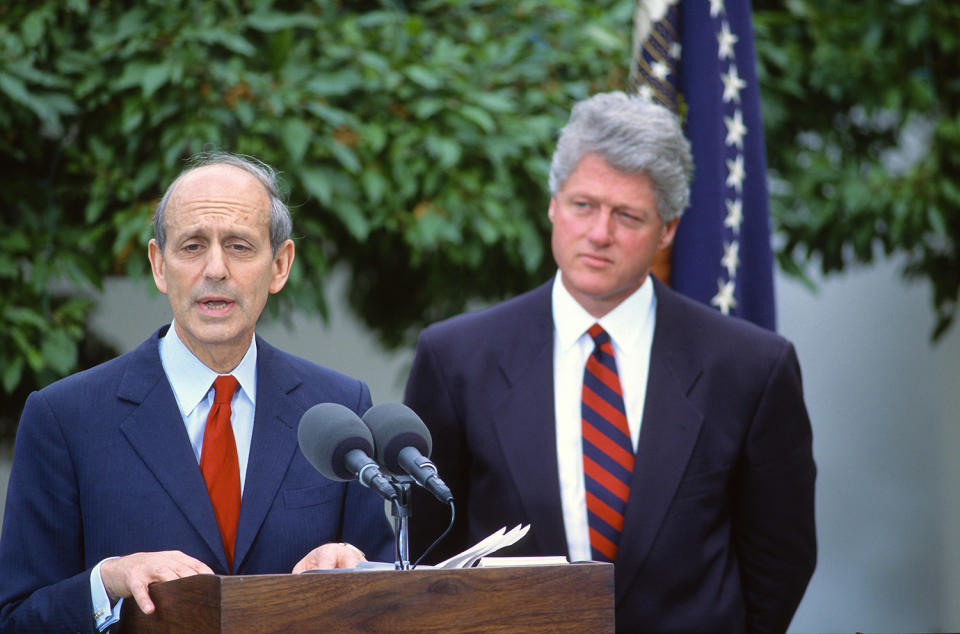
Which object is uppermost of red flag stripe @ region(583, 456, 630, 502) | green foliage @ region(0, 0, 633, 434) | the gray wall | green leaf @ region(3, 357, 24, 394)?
green foliage @ region(0, 0, 633, 434)

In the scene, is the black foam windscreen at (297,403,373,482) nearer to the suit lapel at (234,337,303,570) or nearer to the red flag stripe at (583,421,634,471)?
the suit lapel at (234,337,303,570)

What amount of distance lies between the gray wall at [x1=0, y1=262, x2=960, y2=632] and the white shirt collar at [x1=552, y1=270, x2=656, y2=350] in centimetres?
324

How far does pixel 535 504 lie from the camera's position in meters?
2.68

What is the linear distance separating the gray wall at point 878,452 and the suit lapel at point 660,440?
3270 mm

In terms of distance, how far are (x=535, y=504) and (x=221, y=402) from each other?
791 mm

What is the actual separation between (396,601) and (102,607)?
0.57 meters

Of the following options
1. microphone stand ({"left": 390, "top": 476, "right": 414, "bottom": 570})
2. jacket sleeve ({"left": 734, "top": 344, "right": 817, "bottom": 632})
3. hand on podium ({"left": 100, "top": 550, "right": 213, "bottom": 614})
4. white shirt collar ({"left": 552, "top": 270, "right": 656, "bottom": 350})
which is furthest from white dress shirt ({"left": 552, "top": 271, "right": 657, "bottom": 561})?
hand on podium ({"left": 100, "top": 550, "right": 213, "bottom": 614})

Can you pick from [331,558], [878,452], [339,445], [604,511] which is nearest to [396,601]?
[339,445]

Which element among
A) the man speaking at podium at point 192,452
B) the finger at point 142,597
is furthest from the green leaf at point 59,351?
the finger at point 142,597

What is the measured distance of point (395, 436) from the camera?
72.6 inches

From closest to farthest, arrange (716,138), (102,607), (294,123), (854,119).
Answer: (102,607)
(716,138)
(294,123)
(854,119)

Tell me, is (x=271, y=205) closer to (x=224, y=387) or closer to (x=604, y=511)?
(x=224, y=387)

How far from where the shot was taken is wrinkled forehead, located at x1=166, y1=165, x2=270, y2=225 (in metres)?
2.18

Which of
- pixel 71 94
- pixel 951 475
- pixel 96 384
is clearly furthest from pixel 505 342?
pixel 951 475
